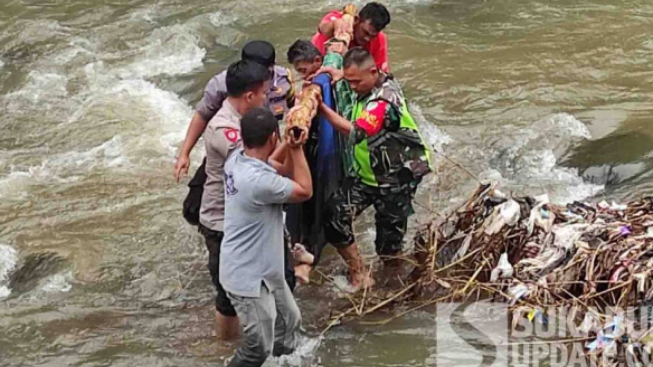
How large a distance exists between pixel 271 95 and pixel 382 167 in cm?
74

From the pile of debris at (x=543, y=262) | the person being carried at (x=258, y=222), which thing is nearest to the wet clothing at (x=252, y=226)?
A: the person being carried at (x=258, y=222)

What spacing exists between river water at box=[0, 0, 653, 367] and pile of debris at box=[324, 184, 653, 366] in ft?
1.09

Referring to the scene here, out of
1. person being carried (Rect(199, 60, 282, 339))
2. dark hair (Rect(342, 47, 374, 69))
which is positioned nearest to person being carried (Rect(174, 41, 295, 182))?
person being carried (Rect(199, 60, 282, 339))

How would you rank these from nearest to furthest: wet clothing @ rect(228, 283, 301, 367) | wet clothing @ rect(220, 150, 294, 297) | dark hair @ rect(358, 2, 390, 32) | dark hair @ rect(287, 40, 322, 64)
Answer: wet clothing @ rect(220, 150, 294, 297) → wet clothing @ rect(228, 283, 301, 367) → dark hair @ rect(287, 40, 322, 64) → dark hair @ rect(358, 2, 390, 32)

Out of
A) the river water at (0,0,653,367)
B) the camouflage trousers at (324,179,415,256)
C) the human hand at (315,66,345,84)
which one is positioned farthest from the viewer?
the river water at (0,0,653,367)

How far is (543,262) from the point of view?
4977 mm

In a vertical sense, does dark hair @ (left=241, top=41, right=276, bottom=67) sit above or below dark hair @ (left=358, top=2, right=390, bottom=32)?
above

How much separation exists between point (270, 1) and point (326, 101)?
260 inches

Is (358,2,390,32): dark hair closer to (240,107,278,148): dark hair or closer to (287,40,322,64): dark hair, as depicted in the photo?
(287,40,322,64): dark hair

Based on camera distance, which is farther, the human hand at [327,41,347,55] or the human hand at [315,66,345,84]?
the human hand at [327,41,347,55]

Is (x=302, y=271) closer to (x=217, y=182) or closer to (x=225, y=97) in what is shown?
(x=217, y=182)

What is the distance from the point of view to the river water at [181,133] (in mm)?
5375

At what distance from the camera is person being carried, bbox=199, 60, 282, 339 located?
434 cm

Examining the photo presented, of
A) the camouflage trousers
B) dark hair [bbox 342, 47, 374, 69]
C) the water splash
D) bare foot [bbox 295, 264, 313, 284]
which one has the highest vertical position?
dark hair [bbox 342, 47, 374, 69]
